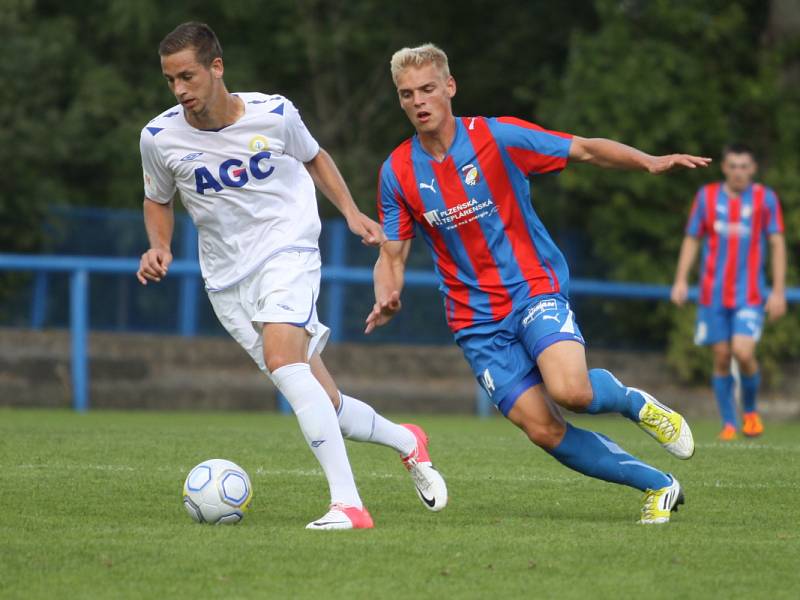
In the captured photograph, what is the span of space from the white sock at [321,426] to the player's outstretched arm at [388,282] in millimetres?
437

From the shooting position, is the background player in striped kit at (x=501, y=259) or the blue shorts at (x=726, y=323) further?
the blue shorts at (x=726, y=323)

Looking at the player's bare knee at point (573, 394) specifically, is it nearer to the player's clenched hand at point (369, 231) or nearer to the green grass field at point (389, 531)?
the green grass field at point (389, 531)

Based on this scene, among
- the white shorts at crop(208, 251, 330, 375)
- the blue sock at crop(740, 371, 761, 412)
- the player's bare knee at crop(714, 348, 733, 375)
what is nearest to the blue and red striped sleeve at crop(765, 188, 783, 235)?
the player's bare knee at crop(714, 348, 733, 375)

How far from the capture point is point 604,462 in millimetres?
6387

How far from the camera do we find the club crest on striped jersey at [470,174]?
6699mm

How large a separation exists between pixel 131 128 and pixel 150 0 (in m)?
1.57

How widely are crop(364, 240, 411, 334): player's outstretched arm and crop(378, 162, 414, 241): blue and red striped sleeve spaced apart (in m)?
0.05

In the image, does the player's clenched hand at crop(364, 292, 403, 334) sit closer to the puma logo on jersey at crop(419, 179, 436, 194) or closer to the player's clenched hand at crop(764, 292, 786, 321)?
the puma logo on jersey at crop(419, 179, 436, 194)

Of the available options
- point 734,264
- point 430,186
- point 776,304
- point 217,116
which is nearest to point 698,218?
point 734,264

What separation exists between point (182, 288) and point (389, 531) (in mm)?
10559

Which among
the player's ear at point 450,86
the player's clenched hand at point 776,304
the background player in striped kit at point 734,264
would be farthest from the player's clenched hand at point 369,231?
the player's clenched hand at point 776,304

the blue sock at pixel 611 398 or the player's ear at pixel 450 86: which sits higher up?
the player's ear at pixel 450 86

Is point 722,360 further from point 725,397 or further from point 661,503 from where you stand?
point 661,503

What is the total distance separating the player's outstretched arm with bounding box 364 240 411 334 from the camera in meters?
6.45
